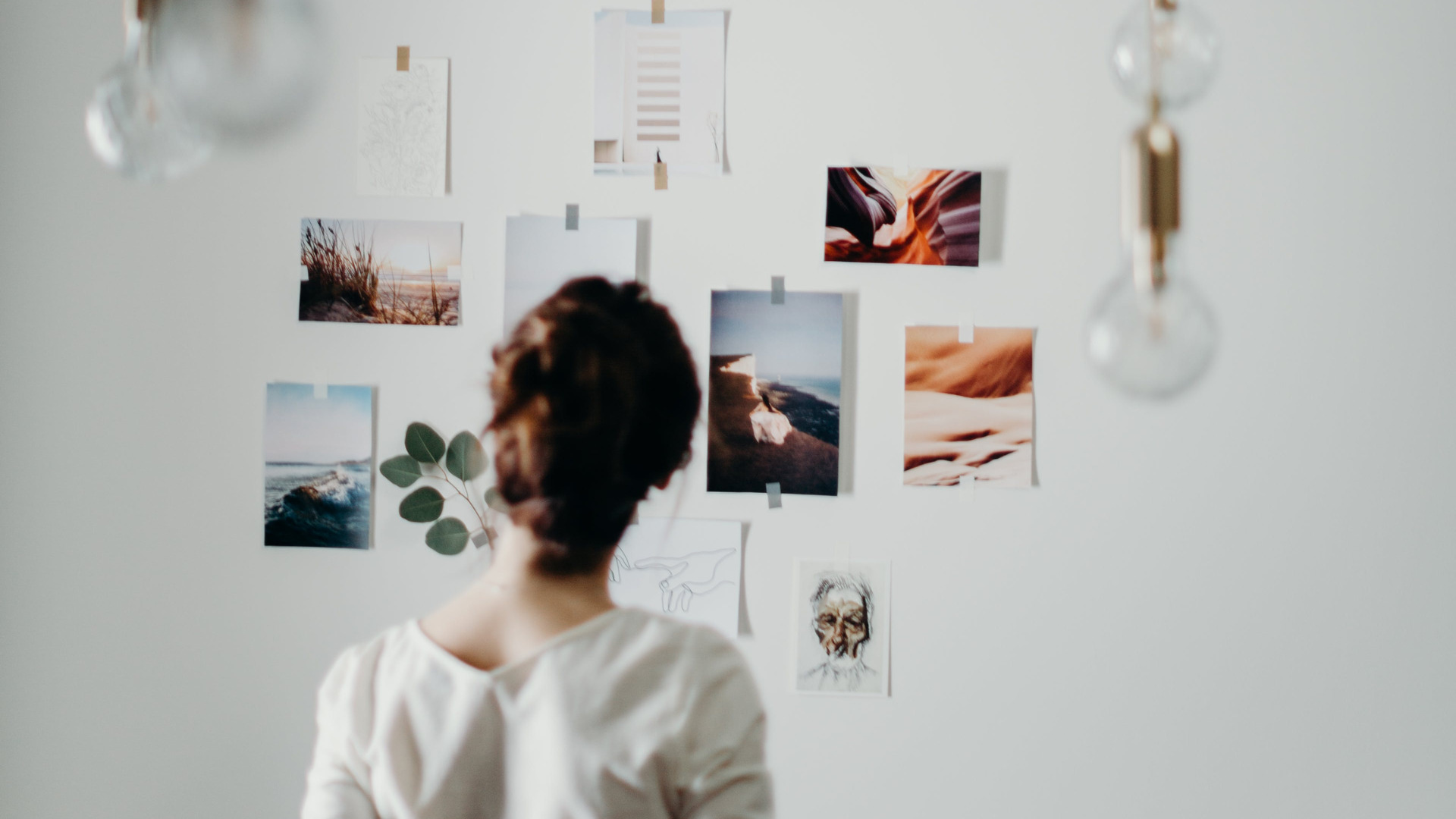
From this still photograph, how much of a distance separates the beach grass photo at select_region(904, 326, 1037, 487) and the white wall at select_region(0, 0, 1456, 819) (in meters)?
0.04

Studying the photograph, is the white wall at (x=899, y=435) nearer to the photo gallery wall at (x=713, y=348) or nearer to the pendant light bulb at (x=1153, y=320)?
the photo gallery wall at (x=713, y=348)

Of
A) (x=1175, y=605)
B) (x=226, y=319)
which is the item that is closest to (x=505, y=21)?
(x=226, y=319)

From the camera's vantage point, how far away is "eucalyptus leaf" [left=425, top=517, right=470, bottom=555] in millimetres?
1745

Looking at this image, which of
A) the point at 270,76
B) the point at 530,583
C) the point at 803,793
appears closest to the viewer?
the point at 270,76

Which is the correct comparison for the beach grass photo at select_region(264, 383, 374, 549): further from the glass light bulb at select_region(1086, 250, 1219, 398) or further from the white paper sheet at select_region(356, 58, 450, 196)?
the glass light bulb at select_region(1086, 250, 1219, 398)

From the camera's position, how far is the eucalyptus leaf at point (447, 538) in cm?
175

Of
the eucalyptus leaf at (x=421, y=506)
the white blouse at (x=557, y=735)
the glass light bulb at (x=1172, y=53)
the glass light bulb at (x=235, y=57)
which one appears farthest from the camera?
the eucalyptus leaf at (x=421, y=506)

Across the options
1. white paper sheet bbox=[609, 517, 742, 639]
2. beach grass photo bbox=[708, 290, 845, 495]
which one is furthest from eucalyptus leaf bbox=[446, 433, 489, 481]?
beach grass photo bbox=[708, 290, 845, 495]

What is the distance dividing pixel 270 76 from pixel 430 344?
135 cm

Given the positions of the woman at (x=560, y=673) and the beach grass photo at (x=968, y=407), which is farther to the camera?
the beach grass photo at (x=968, y=407)

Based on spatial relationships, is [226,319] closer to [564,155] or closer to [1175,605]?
[564,155]

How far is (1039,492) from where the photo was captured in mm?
1778

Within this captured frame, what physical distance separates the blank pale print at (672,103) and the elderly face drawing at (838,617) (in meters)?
0.77

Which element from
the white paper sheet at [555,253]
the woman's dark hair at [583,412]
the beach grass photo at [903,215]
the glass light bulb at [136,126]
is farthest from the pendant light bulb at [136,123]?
the beach grass photo at [903,215]
